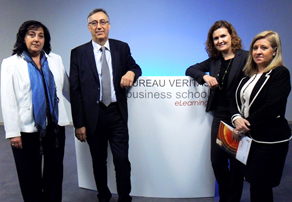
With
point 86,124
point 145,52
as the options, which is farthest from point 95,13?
point 145,52

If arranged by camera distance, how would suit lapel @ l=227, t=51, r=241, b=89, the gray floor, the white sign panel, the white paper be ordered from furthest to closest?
the gray floor
the white sign panel
suit lapel @ l=227, t=51, r=241, b=89
the white paper

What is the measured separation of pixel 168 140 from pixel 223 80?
73 centimetres

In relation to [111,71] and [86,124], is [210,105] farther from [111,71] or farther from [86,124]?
[86,124]

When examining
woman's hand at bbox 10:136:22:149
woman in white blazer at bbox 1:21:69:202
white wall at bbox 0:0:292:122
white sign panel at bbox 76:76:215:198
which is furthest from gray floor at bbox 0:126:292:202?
white wall at bbox 0:0:292:122

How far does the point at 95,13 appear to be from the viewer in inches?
74.5

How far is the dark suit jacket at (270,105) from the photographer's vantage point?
4.60ft

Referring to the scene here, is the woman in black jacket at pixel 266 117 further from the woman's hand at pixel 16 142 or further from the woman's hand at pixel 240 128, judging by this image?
the woman's hand at pixel 16 142

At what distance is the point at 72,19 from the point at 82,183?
11.1 ft

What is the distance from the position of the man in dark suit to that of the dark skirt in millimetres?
980

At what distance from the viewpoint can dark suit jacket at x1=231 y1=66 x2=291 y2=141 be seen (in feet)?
4.60

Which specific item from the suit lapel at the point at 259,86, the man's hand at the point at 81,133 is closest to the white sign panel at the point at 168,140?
the man's hand at the point at 81,133

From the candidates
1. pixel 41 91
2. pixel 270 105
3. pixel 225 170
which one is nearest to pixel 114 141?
pixel 41 91

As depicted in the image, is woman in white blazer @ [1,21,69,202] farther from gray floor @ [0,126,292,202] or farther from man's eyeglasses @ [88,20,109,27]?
gray floor @ [0,126,292,202]

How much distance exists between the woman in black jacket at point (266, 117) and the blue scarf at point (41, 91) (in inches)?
49.3
